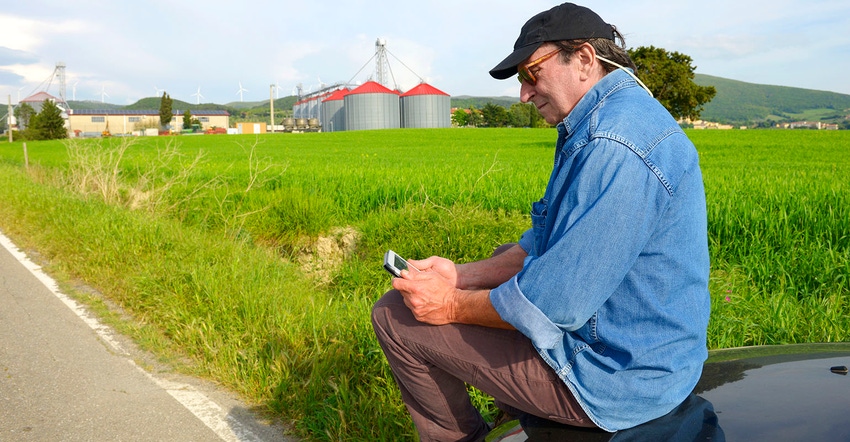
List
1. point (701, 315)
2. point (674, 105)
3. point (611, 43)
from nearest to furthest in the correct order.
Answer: point (701, 315), point (611, 43), point (674, 105)

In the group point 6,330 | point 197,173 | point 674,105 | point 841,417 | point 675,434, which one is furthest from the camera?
point 674,105

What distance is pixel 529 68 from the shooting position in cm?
194

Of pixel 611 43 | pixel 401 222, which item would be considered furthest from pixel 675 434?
pixel 401 222

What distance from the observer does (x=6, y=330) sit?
5.17 metres

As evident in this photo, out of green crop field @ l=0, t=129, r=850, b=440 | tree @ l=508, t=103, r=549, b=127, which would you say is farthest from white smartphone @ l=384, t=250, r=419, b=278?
tree @ l=508, t=103, r=549, b=127

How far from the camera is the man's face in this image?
75.4 inches

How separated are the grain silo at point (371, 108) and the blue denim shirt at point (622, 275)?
7743cm

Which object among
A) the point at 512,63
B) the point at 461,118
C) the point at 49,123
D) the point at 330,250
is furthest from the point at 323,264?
the point at 461,118

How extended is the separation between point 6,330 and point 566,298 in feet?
16.4

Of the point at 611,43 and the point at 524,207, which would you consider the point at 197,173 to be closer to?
the point at 524,207

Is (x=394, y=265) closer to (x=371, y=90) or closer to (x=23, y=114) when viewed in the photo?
(x=371, y=90)

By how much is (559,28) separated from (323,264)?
5293mm

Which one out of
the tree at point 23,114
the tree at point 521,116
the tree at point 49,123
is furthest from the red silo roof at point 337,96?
the tree at point 23,114

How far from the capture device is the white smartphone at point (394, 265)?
2.09m
